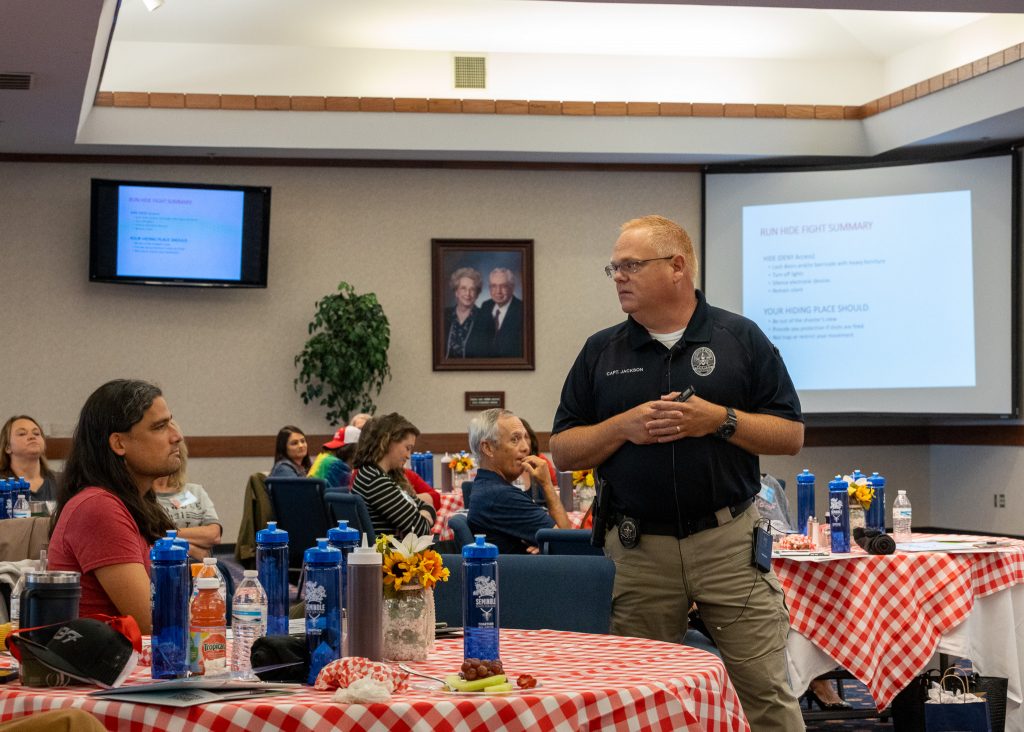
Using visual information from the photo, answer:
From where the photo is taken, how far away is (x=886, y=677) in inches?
176

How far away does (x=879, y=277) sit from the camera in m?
10.4

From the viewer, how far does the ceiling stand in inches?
388

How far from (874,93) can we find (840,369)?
237 cm

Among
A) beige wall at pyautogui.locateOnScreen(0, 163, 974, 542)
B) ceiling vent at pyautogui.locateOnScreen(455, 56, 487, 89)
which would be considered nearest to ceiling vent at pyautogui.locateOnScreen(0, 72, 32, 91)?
beige wall at pyautogui.locateOnScreen(0, 163, 974, 542)

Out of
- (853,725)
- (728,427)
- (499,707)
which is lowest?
(853,725)

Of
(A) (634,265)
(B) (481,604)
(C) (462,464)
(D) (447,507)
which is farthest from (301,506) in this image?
(B) (481,604)

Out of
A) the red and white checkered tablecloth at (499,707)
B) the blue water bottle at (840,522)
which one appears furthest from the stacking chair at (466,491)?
the red and white checkered tablecloth at (499,707)

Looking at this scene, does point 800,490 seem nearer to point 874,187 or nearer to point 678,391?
point 678,391

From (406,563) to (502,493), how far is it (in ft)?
7.93

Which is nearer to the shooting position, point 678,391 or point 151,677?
point 151,677

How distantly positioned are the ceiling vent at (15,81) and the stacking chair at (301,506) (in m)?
2.80

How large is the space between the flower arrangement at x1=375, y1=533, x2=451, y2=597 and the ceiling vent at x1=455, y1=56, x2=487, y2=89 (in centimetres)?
830

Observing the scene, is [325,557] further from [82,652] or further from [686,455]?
[686,455]

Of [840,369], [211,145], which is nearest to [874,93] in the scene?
[840,369]
